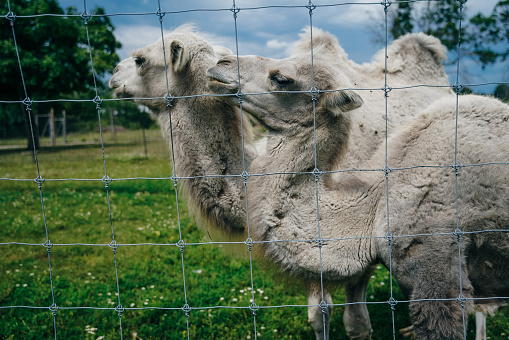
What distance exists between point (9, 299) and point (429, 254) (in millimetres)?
4305

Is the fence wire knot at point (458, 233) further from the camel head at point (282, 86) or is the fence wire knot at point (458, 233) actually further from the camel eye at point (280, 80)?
the camel eye at point (280, 80)

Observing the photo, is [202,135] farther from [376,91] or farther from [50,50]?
[50,50]

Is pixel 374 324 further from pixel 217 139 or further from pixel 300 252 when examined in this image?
pixel 217 139

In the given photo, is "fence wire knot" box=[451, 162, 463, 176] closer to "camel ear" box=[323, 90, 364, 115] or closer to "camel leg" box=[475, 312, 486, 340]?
"camel ear" box=[323, 90, 364, 115]

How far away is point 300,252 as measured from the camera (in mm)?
2623

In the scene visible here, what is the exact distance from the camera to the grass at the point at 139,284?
403 cm

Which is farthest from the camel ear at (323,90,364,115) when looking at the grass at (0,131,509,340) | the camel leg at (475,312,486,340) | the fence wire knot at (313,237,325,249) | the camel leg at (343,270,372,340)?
the camel leg at (475,312,486,340)

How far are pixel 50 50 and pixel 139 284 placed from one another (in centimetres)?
1593

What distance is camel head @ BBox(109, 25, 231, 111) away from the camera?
341 cm

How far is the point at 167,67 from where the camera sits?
349cm

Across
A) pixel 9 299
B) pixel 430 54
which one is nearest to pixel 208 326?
pixel 9 299

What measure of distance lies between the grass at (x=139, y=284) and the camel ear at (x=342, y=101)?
43.9 inches

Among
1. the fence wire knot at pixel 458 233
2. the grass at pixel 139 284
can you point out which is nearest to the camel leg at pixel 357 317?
the grass at pixel 139 284

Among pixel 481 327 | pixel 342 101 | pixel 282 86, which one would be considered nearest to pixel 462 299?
pixel 342 101
